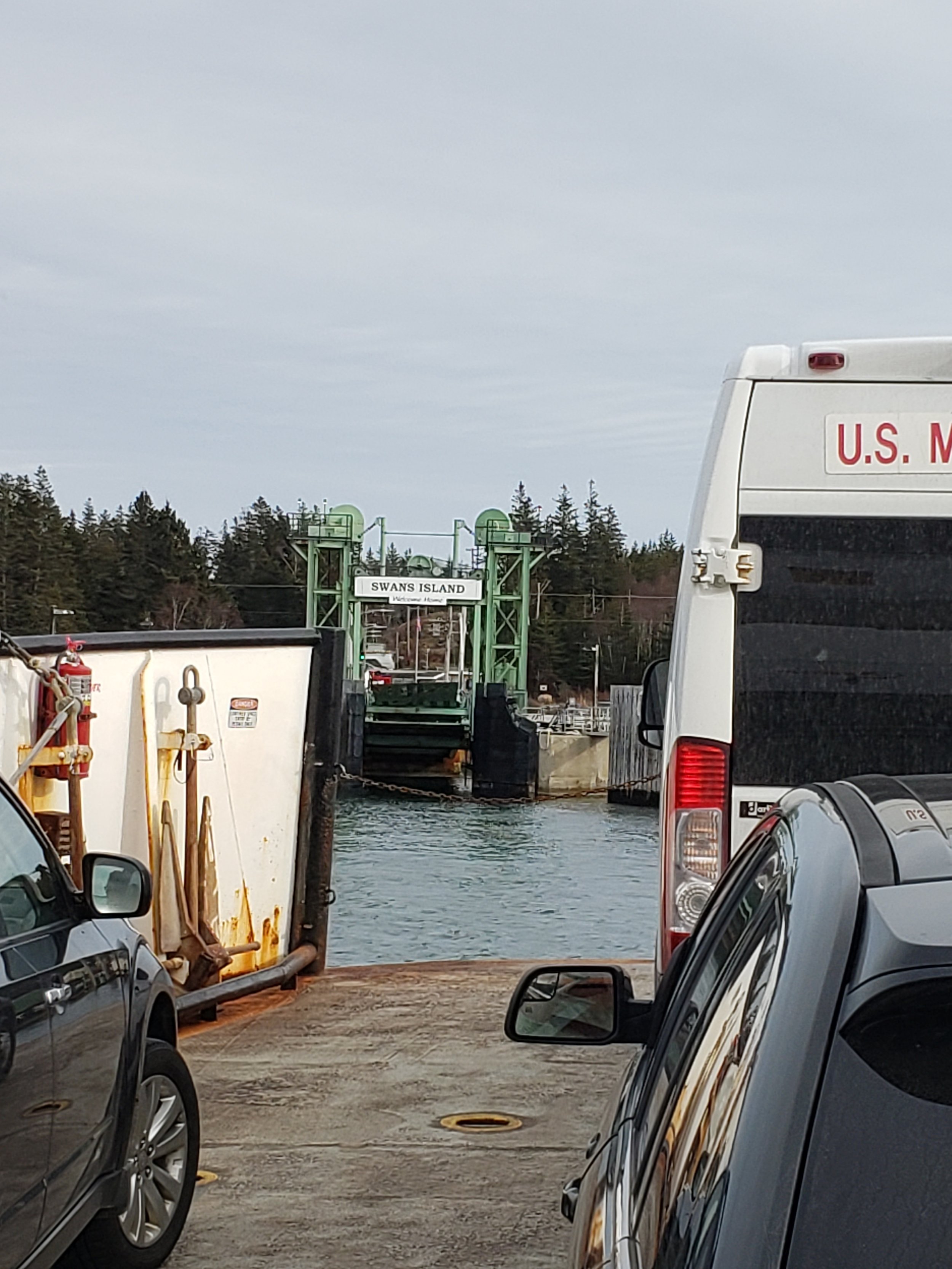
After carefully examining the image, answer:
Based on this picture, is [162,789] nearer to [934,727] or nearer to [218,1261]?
[218,1261]

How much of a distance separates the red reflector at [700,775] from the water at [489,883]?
11.3 meters

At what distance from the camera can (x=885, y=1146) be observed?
56.6 inches

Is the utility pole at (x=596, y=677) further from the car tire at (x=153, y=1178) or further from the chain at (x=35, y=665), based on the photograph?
the car tire at (x=153, y=1178)

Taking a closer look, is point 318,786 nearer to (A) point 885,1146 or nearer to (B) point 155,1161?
(B) point 155,1161

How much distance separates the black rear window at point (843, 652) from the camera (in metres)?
5.07

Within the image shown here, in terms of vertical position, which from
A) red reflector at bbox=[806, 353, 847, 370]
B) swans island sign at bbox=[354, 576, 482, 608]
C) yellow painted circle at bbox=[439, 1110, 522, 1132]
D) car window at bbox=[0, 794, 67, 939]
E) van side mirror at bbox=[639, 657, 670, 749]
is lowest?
yellow painted circle at bbox=[439, 1110, 522, 1132]

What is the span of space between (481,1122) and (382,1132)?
16.1 inches

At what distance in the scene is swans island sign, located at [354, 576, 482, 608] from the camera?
6669cm

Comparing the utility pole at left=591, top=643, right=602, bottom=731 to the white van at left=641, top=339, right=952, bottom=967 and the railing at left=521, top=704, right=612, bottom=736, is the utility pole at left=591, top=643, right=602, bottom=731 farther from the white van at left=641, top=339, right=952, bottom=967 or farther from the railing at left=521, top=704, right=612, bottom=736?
the white van at left=641, top=339, right=952, bottom=967

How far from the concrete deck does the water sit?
25.8 feet

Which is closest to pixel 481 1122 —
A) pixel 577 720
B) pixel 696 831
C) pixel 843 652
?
pixel 696 831

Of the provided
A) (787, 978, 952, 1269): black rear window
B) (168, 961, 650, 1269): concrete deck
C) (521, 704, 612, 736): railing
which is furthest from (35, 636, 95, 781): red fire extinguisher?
(521, 704, 612, 736): railing

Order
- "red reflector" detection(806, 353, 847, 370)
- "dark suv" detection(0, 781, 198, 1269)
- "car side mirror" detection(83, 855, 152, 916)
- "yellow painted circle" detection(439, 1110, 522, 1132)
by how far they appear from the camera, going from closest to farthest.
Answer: "dark suv" detection(0, 781, 198, 1269), "car side mirror" detection(83, 855, 152, 916), "red reflector" detection(806, 353, 847, 370), "yellow painted circle" detection(439, 1110, 522, 1132)

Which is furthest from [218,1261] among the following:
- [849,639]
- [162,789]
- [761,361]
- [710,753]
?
[162,789]
